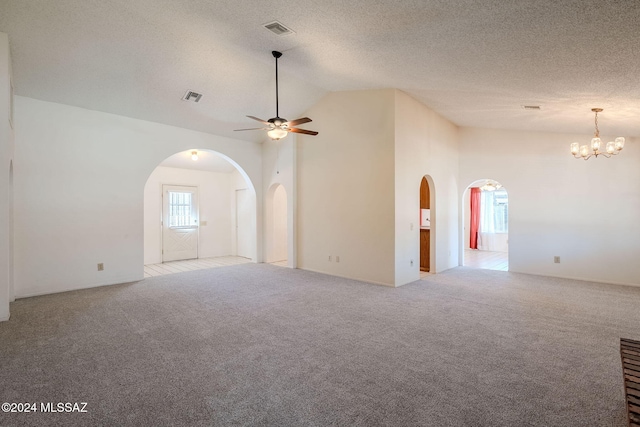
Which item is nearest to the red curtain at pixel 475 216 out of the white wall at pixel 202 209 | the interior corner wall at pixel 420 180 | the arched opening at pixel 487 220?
the arched opening at pixel 487 220

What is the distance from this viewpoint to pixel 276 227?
8562 millimetres

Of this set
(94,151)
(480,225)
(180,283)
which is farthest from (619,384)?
(480,225)

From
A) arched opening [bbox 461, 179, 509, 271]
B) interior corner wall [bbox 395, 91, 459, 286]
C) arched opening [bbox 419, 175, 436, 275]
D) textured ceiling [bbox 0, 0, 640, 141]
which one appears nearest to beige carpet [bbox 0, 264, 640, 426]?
interior corner wall [bbox 395, 91, 459, 286]

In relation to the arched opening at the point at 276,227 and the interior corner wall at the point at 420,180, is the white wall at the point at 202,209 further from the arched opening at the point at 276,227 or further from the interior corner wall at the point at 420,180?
the interior corner wall at the point at 420,180

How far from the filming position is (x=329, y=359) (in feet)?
9.18

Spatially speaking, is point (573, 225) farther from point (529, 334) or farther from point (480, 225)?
point (480, 225)

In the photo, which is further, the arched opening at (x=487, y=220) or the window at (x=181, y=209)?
the arched opening at (x=487, y=220)

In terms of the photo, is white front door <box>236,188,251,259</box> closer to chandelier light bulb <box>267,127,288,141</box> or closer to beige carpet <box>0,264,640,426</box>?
beige carpet <box>0,264,640,426</box>

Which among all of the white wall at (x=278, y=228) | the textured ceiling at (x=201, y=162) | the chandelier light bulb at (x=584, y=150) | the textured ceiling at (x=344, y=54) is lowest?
the white wall at (x=278, y=228)

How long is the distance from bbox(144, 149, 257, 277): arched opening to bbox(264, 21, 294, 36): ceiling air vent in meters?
4.54

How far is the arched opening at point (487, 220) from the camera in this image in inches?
408

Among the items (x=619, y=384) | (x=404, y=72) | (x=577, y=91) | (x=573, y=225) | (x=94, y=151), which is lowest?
(x=619, y=384)

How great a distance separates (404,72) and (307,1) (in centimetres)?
200

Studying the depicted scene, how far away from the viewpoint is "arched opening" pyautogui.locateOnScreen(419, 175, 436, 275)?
6656 millimetres
